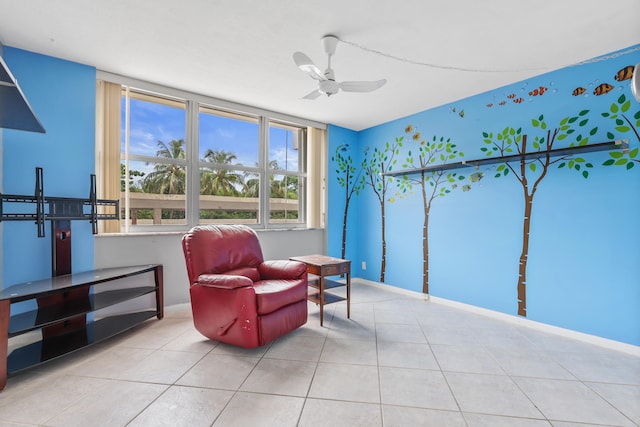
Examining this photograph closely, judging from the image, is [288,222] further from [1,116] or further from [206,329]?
[1,116]

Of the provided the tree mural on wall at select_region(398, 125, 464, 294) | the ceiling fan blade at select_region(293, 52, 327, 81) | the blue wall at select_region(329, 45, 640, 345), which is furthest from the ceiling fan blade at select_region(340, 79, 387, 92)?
the blue wall at select_region(329, 45, 640, 345)

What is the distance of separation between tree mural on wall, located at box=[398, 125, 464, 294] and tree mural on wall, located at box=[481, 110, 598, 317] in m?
0.47

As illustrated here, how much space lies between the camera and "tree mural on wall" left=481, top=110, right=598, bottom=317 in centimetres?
262

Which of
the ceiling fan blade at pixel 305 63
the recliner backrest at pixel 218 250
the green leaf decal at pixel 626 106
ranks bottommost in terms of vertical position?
the recliner backrest at pixel 218 250

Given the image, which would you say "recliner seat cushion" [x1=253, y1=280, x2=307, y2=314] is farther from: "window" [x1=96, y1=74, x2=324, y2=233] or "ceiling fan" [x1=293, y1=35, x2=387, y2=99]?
"ceiling fan" [x1=293, y1=35, x2=387, y2=99]

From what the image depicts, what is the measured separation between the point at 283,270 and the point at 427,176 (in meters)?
2.34

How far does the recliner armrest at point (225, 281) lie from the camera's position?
2.21m

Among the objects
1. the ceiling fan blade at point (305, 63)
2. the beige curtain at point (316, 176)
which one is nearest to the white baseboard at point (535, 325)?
the beige curtain at point (316, 176)

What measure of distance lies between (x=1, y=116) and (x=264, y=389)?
8.28 feet

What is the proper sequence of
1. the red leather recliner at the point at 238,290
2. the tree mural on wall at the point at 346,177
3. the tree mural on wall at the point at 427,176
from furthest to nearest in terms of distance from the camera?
1. the tree mural on wall at the point at 346,177
2. the tree mural on wall at the point at 427,176
3. the red leather recliner at the point at 238,290

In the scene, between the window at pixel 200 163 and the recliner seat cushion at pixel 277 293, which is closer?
the recliner seat cushion at pixel 277 293

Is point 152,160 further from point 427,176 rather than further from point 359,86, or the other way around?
point 427,176

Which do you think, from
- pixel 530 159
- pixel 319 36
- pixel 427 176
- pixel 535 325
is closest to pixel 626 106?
pixel 530 159

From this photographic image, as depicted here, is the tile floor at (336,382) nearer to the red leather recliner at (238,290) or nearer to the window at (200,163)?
the red leather recliner at (238,290)
